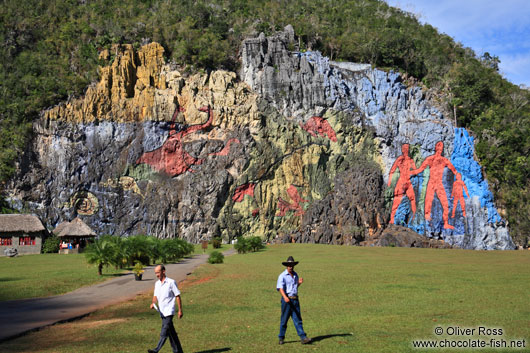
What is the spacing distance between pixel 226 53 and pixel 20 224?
37645mm

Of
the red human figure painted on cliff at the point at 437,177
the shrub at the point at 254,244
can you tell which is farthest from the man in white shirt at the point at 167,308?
the red human figure painted on cliff at the point at 437,177

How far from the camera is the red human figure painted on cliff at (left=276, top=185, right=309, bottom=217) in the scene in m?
59.8

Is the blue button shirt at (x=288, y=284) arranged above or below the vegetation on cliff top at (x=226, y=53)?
below

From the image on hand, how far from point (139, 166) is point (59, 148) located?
10920 mm

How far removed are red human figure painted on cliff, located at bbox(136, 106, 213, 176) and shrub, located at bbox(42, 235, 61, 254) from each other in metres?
16.3

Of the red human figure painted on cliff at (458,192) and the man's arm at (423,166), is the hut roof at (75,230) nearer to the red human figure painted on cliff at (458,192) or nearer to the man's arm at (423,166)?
the man's arm at (423,166)

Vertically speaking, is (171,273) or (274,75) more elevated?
(274,75)

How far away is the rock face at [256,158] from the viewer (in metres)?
57.4

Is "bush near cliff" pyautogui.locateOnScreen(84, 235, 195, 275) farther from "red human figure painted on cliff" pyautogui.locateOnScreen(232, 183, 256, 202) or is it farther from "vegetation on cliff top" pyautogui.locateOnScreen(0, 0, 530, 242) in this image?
"vegetation on cliff top" pyautogui.locateOnScreen(0, 0, 530, 242)

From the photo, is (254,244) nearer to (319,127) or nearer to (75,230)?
(75,230)

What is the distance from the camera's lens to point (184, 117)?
203ft

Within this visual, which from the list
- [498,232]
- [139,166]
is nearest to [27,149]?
[139,166]

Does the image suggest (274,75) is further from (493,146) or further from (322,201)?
(493,146)

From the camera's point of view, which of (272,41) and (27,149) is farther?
(272,41)
